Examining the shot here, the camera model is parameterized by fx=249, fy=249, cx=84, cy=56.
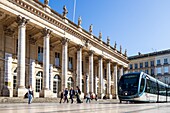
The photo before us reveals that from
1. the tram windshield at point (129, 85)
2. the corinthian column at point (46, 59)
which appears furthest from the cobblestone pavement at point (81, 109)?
the corinthian column at point (46, 59)

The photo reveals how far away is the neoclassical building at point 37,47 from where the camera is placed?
25375 millimetres

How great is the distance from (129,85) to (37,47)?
14.6m

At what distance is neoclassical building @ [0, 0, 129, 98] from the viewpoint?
2538 cm

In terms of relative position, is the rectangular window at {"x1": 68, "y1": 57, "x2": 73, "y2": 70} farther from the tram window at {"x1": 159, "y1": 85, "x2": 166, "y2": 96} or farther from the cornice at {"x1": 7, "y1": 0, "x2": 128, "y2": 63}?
the tram window at {"x1": 159, "y1": 85, "x2": 166, "y2": 96}

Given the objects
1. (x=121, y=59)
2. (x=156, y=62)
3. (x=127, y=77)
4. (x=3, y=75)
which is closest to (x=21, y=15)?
(x=3, y=75)

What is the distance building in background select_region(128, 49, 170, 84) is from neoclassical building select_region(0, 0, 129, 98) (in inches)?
1561

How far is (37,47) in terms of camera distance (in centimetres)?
3400

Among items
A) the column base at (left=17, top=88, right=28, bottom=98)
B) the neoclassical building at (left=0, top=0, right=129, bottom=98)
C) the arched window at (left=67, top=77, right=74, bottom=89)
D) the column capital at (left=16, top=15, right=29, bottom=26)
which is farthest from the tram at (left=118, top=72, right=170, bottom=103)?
the arched window at (left=67, top=77, right=74, bottom=89)

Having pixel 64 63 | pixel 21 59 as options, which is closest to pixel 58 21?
pixel 64 63

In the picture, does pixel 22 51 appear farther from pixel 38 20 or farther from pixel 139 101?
pixel 139 101

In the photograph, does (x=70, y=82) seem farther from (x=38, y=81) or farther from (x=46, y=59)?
(x=46, y=59)

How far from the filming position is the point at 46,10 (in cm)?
2945

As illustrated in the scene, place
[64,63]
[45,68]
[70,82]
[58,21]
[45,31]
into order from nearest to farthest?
1. [45,68]
2. [45,31]
3. [58,21]
4. [64,63]
5. [70,82]

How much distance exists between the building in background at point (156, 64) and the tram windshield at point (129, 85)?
178 feet
